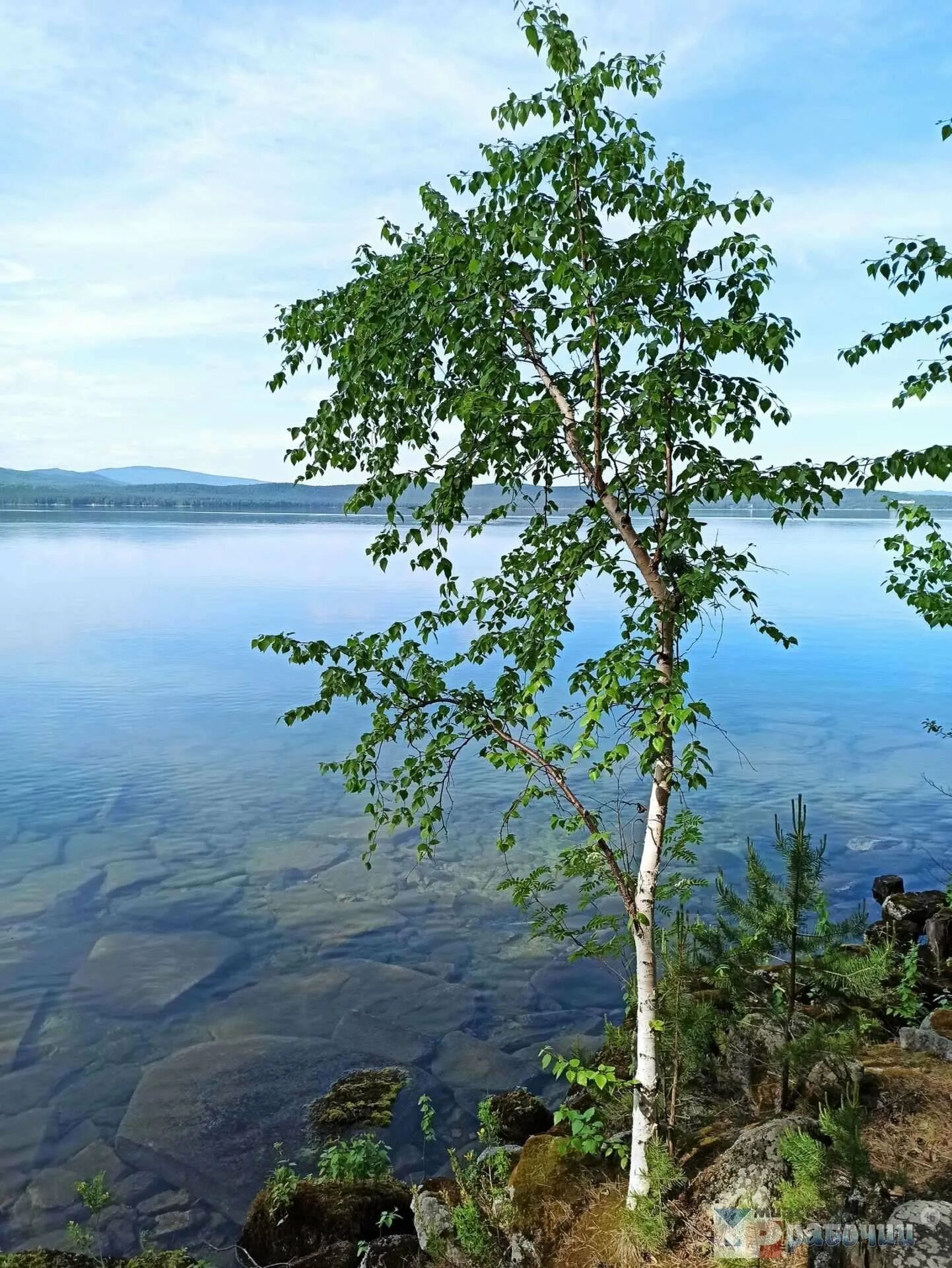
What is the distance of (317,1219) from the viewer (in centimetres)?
843

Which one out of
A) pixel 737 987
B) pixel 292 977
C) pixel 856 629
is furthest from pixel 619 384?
pixel 856 629

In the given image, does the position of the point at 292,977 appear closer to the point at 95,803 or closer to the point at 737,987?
the point at 737,987

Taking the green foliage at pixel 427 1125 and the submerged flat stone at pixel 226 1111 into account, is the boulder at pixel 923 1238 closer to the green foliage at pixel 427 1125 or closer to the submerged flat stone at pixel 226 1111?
the green foliage at pixel 427 1125

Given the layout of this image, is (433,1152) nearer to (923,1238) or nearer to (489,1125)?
(489,1125)

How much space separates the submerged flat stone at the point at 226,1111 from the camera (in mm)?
10031

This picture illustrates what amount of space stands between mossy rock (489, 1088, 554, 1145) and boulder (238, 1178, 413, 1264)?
4.78ft

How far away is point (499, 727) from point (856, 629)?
5632 centimetres

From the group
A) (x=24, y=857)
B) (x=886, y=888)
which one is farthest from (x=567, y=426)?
(x=24, y=857)

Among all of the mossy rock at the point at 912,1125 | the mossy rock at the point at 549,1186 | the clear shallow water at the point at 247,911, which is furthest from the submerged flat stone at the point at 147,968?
the mossy rock at the point at 912,1125

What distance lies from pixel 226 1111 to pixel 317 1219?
3.01 meters

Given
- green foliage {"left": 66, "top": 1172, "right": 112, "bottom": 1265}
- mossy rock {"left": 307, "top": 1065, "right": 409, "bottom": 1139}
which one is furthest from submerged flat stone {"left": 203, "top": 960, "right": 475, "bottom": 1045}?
green foliage {"left": 66, "top": 1172, "right": 112, "bottom": 1265}

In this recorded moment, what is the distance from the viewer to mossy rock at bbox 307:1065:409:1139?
1086cm

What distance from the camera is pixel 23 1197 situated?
973cm

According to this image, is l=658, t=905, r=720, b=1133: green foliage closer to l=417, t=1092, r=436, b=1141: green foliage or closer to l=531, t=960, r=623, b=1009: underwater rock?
l=417, t=1092, r=436, b=1141: green foliage
